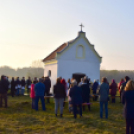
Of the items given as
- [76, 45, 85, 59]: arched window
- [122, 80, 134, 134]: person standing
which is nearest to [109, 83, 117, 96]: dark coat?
[76, 45, 85, 59]: arched window

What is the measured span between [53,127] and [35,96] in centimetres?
439

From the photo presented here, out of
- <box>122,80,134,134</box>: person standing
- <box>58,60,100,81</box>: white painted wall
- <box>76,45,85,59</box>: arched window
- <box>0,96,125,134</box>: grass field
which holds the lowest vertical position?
<box>0,96,125,134</box>: grass field

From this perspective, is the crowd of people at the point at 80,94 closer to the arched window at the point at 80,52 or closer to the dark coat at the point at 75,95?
the dark coat at the point at 75,95

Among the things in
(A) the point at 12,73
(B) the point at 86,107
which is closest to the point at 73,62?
(B) the point at 86,107

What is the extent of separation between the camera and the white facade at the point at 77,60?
2367 centimetres

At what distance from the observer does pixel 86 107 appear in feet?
50.6

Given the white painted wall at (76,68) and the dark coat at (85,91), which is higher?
the white painted wall at (76,68)

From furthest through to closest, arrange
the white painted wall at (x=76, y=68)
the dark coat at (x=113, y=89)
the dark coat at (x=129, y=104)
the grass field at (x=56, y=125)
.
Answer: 1. the white painted wall at (x=76, y=68)
2. the dark coat at (x=113, y=89)
3. the grass field at (x=56, y=125)
4. the dark coat at (x=129, y=104)

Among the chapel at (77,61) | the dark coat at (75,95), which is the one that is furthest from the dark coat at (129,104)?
the chapel at (77,61)

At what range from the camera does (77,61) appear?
24156mm

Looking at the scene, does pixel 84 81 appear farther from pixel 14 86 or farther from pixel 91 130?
pixel 14 86

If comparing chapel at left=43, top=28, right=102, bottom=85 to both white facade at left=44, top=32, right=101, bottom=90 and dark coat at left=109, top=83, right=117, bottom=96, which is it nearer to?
white facade at left=44, top=32, right=101, bottom=90

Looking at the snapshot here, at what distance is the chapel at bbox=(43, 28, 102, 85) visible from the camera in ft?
77.7

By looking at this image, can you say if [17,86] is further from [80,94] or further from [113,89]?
[80,94]
